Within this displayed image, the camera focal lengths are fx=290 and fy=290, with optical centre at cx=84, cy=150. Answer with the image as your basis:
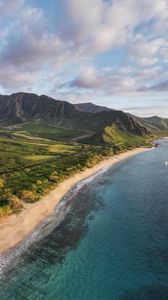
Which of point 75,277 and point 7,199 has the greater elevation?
point 7,199

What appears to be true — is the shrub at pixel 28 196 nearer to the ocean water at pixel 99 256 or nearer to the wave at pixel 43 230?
the wave at pixel 43 230

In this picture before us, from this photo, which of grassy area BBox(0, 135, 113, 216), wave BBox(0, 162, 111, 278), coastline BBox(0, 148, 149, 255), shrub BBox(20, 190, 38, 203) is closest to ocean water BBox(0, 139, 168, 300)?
wave BBox(0, 162, 111, 278)

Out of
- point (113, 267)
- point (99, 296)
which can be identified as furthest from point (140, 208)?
point (99, 296)

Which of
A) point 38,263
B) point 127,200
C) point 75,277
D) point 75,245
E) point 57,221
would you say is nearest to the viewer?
point 75,277

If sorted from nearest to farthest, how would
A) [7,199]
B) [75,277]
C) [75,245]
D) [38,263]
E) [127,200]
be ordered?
[75,277] → [38,263] → [75,245] → [7,199] → [127,200]

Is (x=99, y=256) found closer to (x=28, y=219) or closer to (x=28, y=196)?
(x=28, y=219)

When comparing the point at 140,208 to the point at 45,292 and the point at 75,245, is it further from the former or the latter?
the point at 45,292

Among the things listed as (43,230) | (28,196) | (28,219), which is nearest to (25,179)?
(28,196)

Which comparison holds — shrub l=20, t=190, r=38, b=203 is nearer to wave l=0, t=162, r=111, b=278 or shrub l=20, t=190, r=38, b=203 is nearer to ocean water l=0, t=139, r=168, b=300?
wave l=0, t=162, r=111, b=278
